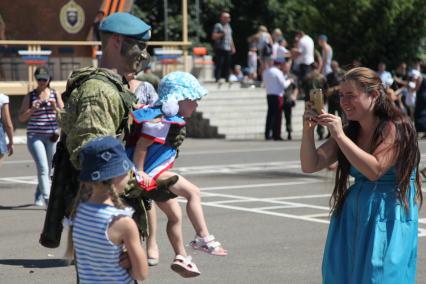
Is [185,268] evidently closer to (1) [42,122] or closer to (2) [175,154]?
(2) [175,154]

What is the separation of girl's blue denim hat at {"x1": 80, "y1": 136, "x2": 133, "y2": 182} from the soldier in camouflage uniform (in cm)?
59

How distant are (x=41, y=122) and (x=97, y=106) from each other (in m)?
7.58

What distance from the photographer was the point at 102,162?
4.71 metres

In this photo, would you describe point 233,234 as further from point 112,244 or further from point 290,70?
point 290,70

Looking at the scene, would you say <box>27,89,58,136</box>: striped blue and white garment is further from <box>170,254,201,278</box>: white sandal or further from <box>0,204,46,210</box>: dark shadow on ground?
<box>170,254,201,278</box>: white sandal

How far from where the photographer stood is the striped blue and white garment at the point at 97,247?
4723mm

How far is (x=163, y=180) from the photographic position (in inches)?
282

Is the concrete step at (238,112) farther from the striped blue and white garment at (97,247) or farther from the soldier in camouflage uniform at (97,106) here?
the striped blue and white garment at (97,247)

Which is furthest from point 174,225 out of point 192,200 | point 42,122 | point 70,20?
point 70,20

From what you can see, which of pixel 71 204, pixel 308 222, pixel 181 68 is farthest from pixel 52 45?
pixel 71 204

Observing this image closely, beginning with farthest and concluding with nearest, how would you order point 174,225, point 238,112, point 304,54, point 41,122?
point 238,112
point 304,54
point 41,122
point 174,225

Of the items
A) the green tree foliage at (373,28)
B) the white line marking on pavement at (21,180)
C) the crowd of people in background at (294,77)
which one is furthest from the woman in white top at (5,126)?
the green tree foliage at (373,28)

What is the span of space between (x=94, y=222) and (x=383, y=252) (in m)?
1.59

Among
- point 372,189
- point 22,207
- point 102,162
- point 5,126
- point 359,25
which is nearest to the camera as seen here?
point 102,162
